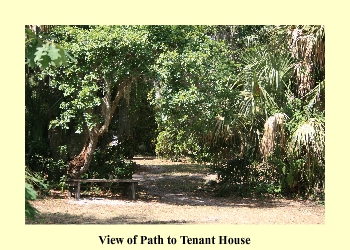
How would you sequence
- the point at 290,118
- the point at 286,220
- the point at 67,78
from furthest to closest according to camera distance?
the point at 290,118 < the point at 67,78 < the point at 286,220

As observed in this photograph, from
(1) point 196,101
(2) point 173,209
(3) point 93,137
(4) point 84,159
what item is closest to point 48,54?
(1) point 196,101

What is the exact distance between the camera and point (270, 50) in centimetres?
1425

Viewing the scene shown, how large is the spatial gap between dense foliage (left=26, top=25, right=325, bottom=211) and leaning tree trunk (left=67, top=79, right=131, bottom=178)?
29mm

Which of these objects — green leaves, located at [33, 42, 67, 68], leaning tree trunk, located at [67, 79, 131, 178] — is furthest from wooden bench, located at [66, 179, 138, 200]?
green leaves, located at [33, 42, 67, 68]

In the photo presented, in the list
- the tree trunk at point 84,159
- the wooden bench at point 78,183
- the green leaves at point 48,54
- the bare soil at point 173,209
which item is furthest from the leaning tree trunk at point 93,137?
the green leaves at point 48,54

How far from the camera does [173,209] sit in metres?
12.2

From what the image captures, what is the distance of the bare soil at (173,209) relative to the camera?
10688mm

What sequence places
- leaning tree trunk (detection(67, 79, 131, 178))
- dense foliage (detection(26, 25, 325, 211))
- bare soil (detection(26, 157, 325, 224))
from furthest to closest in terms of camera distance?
leaning tree trunk (detection(67, 79, 131, 178)) → dense foliage (detection(26, 25, 325, 211)) → bare soil (detection(26, 157, 325, 224))

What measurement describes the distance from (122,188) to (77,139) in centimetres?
206

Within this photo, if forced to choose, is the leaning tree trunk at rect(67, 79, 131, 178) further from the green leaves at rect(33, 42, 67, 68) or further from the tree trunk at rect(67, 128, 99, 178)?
the green leaves at rect(33, 42, 67, 68)

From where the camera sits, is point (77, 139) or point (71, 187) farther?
point (77, 139)

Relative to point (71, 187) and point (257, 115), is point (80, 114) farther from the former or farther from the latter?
point (257, 115)

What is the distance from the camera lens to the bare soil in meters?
10.7
